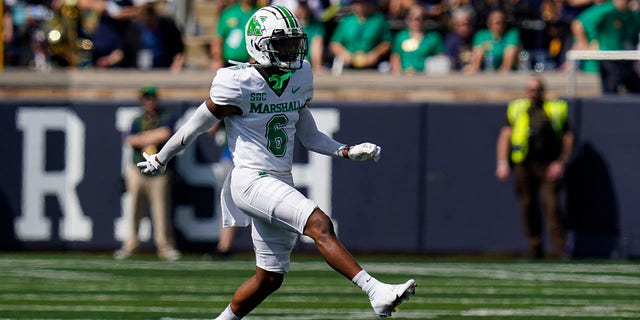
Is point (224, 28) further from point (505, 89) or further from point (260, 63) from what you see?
point (260, 63)

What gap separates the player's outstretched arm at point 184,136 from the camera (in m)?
7.68

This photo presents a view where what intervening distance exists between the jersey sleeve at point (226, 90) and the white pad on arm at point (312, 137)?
0.52 meters

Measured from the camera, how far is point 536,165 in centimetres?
1514

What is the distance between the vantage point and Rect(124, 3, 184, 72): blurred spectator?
16.3 m

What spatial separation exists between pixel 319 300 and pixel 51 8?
8.44 m

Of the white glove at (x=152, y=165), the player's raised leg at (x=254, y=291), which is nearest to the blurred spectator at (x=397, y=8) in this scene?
the white glove at (x=152, y=165)

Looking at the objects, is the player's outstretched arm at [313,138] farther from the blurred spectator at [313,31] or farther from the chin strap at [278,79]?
the blurred spectator at [313,31]

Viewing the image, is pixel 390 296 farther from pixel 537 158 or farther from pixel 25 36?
pixel 25 36

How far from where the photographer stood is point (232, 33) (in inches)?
625

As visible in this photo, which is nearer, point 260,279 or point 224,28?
point 260,279

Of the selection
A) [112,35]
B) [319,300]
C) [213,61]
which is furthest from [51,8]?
[319,300]

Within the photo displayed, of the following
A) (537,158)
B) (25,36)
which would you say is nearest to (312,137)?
(537,158)

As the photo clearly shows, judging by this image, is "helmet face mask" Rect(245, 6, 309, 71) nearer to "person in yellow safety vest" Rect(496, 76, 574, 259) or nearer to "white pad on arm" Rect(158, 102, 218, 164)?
"white pad on arm" Rect(158, 102, 218, 164)

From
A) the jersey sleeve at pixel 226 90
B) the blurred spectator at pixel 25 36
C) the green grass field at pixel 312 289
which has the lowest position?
the green grass field at pixel 312 289
